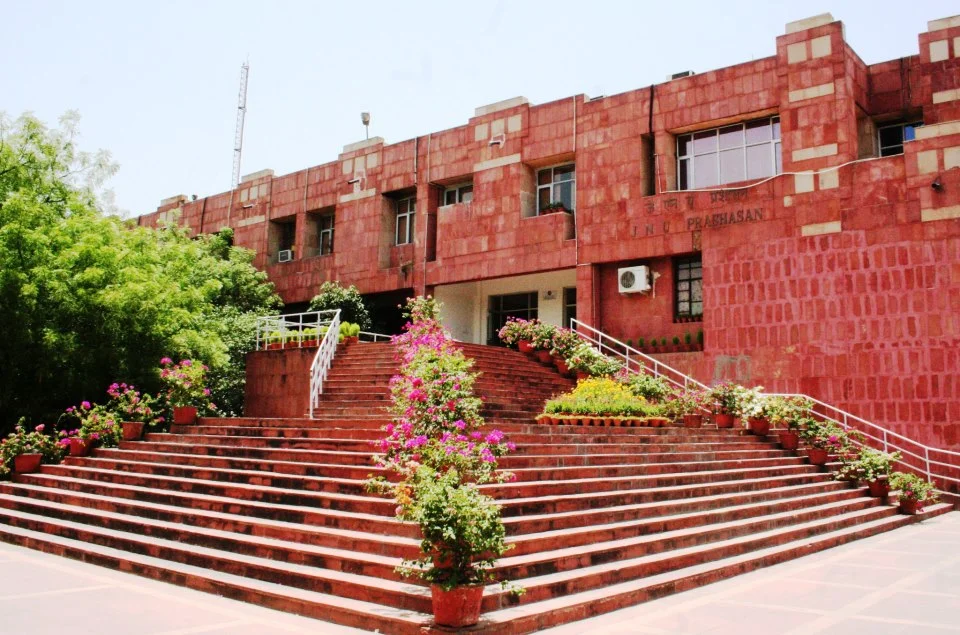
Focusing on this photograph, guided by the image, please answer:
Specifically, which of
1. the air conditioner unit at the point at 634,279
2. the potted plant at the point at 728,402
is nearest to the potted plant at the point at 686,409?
the potted plant at the point at 728,402

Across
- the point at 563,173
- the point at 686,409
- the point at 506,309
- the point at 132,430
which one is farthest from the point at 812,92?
the point at 132,430

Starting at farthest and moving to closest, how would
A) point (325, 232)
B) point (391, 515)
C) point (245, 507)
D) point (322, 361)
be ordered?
1. point (325, 232)
2. point (322, 361)
3. point (245, 507)
4. point (391, 515)

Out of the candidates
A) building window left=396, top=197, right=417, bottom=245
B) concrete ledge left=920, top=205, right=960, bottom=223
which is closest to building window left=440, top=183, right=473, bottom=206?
building window left=396, top=197, right=417, bottom=245

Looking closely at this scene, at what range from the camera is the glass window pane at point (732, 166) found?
17609 mm

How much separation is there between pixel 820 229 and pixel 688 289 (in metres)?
3.24

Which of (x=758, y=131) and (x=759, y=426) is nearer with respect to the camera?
(x=759, y=426)

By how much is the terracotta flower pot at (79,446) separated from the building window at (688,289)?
12.3m

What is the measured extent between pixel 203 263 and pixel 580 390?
13.4 meters

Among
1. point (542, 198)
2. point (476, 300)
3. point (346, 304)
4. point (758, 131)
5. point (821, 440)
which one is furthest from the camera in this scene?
point (476, 300)

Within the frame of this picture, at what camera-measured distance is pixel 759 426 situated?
13461 millimetres

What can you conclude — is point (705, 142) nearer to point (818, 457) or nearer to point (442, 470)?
point (818, 457)

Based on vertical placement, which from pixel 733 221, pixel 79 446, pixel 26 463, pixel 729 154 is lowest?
pixel 26 463

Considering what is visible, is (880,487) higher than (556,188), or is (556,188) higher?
(556,188)

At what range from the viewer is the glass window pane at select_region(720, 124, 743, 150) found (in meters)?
17.8
